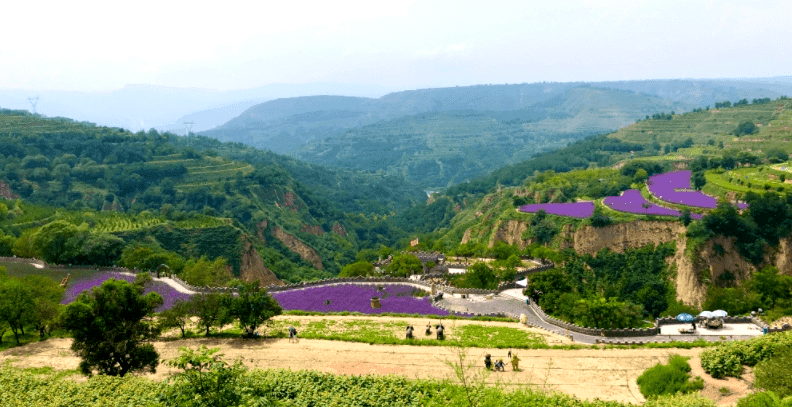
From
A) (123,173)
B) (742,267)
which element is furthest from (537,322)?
(123,173)

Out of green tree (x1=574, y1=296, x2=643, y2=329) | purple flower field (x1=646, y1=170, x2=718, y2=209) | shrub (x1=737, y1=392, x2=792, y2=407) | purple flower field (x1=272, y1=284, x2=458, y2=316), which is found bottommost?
purple flower field (x1=272, y1=284, x2=458, y2=316)

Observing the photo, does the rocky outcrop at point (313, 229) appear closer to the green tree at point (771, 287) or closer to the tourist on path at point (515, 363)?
the green tree at point (771, 287)

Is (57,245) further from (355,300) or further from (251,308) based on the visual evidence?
(355,300)

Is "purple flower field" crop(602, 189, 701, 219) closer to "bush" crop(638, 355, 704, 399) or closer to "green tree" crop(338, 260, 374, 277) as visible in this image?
"green tree" crop(338, 260, 374, 277)

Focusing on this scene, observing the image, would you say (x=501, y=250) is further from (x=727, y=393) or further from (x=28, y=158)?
(x=28, y=158)

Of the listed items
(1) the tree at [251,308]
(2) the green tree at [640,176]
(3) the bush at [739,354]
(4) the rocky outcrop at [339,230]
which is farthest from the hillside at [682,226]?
(1) the tree at [251,308]

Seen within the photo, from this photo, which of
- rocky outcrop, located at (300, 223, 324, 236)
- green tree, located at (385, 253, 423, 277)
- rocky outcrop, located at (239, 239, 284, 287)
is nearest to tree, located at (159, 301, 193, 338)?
green tree, located at (385, 253, 423, 277)
